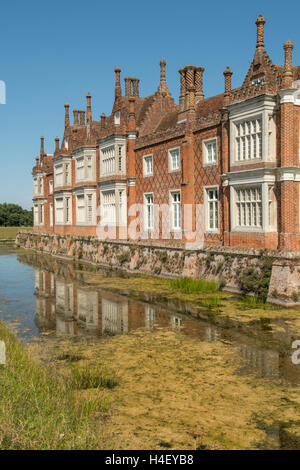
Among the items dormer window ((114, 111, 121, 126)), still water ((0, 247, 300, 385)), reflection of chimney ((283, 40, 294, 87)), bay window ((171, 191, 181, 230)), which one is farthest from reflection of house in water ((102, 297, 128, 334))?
dormer window ((114, 111, 121, 126))

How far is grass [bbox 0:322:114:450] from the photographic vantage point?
17.6 feet

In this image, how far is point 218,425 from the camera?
634 centimetres

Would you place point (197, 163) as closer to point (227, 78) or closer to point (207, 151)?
point (207, 151)

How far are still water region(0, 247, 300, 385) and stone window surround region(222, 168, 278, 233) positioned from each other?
4.76 m

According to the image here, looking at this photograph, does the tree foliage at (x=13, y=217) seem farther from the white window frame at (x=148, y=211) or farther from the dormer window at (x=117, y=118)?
the white window frame at (x=148, y=211)

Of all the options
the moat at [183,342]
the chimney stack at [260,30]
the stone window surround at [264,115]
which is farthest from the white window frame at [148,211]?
the chimney stack at [260,30]

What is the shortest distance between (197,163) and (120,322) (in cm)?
1111

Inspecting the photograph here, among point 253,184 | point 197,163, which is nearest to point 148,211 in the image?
point 197,163

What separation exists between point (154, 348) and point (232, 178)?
10.1 meters

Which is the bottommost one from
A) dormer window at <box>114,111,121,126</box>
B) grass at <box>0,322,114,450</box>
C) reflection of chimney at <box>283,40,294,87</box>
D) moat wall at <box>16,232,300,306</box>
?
grass at <box>0,322,114,450</box>

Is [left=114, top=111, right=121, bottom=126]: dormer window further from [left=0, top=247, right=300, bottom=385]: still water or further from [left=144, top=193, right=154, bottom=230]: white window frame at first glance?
[left=0, top=247, right=300, bottom=385]: still water

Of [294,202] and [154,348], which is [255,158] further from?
[154,348]

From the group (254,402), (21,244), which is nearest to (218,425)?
A: (254,402)

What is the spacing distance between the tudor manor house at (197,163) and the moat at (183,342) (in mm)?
4122
